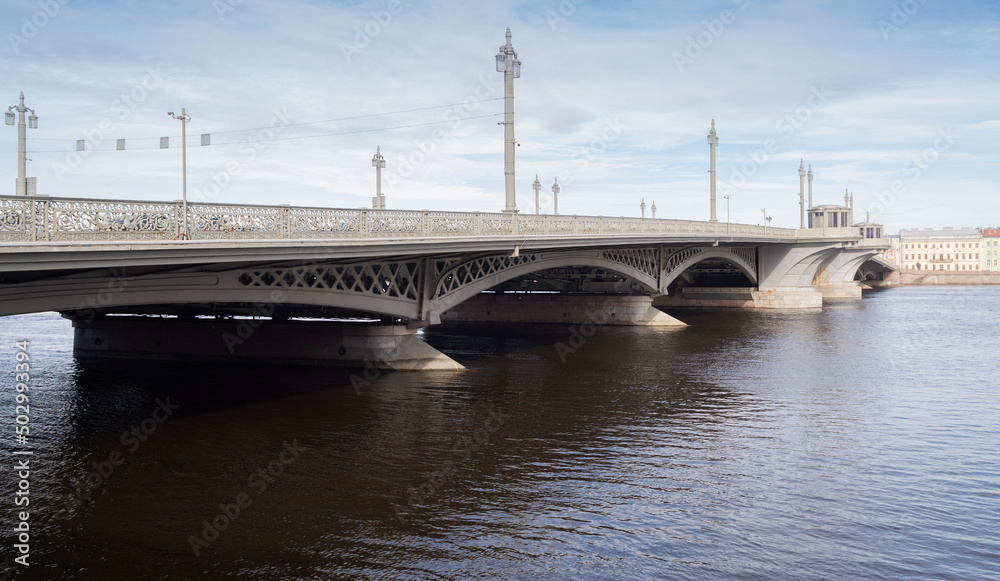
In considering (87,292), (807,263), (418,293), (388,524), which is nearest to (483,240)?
(418,293)

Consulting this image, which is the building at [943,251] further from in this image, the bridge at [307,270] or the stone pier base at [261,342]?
the stone pier base at [261,342]

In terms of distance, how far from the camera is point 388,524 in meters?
10.7

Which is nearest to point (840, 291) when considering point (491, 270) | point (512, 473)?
point (491, 270)

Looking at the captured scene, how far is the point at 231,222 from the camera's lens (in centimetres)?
1480

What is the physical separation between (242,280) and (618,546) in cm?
1244

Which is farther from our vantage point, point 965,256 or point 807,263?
point 965,256

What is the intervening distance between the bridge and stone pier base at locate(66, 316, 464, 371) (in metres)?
0.05

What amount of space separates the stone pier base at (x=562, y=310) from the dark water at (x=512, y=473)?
59.6ft

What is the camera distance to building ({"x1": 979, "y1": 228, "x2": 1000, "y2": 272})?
14450cm

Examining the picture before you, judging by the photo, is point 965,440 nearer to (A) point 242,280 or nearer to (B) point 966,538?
(B) point 966,538

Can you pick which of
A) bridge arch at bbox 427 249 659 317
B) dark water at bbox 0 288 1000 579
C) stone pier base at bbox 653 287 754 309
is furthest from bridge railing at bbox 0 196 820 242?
stone pier base at bbox 653 287 754 309

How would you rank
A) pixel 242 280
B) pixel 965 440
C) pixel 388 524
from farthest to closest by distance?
1. pixel 242 280
2. pixel 965 440
3. pixel 388 524

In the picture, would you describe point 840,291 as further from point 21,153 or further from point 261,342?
point 21,153

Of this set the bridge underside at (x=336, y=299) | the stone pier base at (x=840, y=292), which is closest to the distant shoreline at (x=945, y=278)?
the stone pier base at (x=840, y=292)
